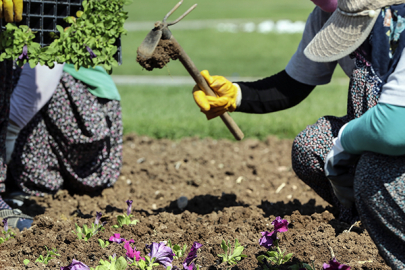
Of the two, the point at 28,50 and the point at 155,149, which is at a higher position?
the point at 28,50

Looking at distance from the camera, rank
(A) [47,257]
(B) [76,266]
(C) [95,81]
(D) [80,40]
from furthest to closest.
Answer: (C) [95,81]
(D) [80,40]
(A) [47,257]
(B) [76,266]

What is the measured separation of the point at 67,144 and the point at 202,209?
3.10ft

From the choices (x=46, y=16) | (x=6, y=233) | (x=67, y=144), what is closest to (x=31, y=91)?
(x=67, y=144)

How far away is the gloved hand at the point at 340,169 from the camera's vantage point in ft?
5.47

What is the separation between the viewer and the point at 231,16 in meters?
19.4

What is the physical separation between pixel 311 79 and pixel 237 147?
161 centimetres

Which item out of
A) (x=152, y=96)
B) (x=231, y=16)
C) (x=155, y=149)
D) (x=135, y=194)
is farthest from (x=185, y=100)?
(x=231, y=16)

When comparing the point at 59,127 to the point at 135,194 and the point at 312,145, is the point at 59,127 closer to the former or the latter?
the point at 135,194

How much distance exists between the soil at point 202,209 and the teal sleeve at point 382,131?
441 millimetres

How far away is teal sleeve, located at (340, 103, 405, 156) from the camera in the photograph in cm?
144

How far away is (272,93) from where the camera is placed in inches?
91.7

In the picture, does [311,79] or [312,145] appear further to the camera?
[311,79]

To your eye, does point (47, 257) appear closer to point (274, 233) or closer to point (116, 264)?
point (116, 264)

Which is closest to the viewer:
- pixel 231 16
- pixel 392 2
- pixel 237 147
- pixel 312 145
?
pixel 392 2
